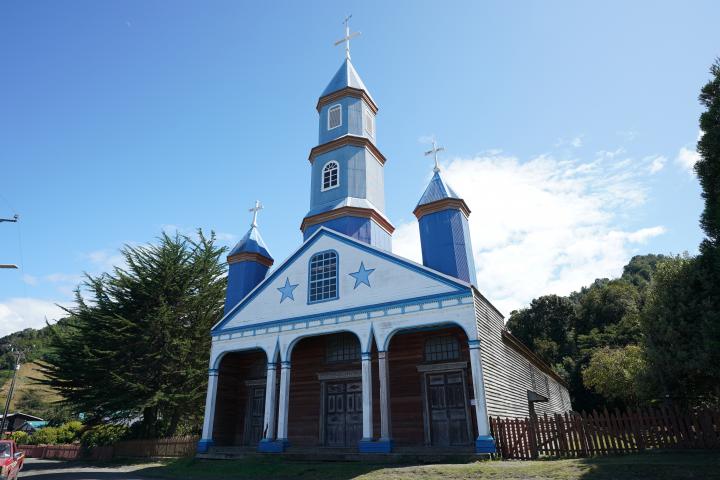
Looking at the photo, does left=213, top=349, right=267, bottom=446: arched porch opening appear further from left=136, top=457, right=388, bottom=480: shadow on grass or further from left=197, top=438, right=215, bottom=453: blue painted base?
left=136, top=457, right=388, bottom=480: shadow on grass

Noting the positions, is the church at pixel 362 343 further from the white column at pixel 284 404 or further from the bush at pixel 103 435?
the bush at pixel 103 435

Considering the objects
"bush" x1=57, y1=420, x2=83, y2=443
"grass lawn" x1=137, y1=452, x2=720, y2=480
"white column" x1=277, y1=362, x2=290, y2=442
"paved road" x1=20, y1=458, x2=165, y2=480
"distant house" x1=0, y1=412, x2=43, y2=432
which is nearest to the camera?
"grass lawn" x1=137, y1=452, x2=720, y2=480

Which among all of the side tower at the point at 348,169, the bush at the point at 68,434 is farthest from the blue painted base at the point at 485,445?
the bush at the point at 68,434

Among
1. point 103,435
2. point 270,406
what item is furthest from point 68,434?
point 270,406

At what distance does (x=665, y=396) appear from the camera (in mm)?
13078

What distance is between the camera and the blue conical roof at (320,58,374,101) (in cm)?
2512

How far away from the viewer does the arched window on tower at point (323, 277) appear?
17.3 metres

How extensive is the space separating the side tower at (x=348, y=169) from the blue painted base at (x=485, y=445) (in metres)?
10.3

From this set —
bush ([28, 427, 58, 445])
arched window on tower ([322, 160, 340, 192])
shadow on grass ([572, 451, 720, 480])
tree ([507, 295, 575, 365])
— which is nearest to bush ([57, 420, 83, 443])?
bush ([28, 427, 58, 445])

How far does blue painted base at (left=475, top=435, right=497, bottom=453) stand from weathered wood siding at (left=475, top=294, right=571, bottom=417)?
1011 mm

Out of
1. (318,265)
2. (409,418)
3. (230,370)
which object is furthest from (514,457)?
(230,370)

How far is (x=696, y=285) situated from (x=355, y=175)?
14846mm

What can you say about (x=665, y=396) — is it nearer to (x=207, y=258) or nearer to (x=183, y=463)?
(x=183, y=463)

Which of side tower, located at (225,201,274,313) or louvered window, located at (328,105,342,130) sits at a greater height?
louvered window, located at (328,105,342,130)
